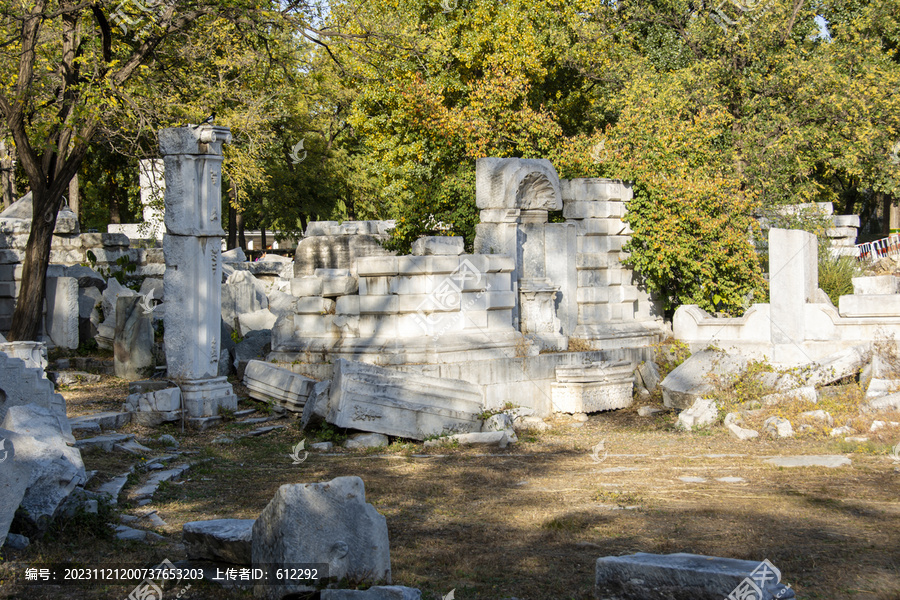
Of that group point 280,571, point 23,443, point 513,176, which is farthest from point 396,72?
point 280,571

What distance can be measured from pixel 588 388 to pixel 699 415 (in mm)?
1599

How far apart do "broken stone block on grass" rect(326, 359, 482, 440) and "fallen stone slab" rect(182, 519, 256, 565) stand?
4.03 m

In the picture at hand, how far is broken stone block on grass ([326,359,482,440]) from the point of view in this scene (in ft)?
28.6

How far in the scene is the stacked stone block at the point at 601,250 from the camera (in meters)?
12.5

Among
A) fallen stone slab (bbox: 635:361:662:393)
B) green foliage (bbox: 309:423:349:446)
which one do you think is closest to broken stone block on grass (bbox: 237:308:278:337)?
green foliage (bbox: 309:423:349:446)

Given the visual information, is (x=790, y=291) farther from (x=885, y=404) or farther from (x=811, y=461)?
(x=811, y=461)

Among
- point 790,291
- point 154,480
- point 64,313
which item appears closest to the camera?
point 154,480

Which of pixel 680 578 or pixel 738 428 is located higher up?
pixel 680 578

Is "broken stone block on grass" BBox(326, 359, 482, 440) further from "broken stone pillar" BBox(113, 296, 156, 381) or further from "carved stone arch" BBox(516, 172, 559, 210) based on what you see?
"broken stone pillar" BBox(113, 296, 156, 381)

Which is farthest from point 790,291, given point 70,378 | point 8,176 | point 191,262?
point 8,176

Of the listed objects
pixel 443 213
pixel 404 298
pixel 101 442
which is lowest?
pixel 101 442

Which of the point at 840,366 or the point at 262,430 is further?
the point at 840,366

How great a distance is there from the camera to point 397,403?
29.1 feet

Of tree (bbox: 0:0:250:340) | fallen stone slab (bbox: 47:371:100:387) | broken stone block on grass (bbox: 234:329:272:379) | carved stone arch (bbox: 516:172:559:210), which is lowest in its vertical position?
fallen stone slab (bbox: 47:371:100:387)
